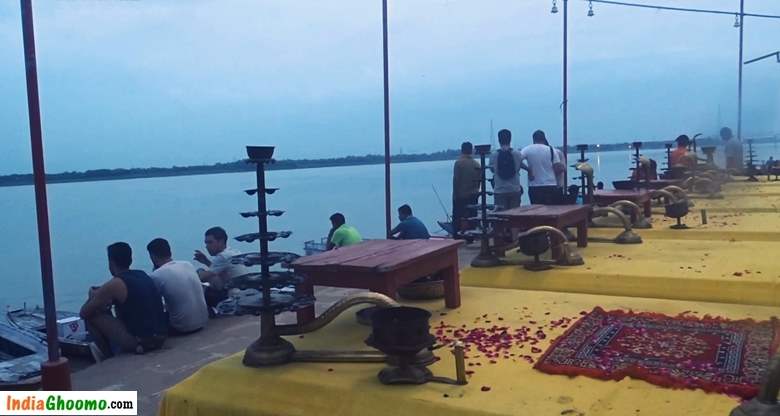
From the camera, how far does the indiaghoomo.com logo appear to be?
4.27 meters

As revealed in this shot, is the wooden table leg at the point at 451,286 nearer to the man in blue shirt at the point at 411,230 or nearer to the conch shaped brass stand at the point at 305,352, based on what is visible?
the conch shaped brass stand at the point at 305,352

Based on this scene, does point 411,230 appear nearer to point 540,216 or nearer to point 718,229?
point 540,216

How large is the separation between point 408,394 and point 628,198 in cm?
650

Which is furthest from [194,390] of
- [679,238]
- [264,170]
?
[679,238]

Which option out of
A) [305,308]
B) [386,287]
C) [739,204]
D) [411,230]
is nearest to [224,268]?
[411,230]

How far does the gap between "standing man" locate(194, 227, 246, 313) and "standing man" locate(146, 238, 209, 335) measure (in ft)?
2.80

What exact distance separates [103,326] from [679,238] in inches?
239

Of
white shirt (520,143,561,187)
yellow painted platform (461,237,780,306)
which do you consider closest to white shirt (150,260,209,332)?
yellow painted platform (461,237,780,306)

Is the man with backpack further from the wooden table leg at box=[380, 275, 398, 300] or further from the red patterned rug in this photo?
the wooden table leg at box=[380, 275, 398, 300]

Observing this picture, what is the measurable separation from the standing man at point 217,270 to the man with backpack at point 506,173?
3.20 m

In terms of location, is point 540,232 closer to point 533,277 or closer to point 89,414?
point 533,277

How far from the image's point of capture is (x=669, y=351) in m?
3.77

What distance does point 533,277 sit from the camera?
5879 mm

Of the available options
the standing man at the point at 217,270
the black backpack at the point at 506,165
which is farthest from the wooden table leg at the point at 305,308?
the black backpack at the point at 506,165
